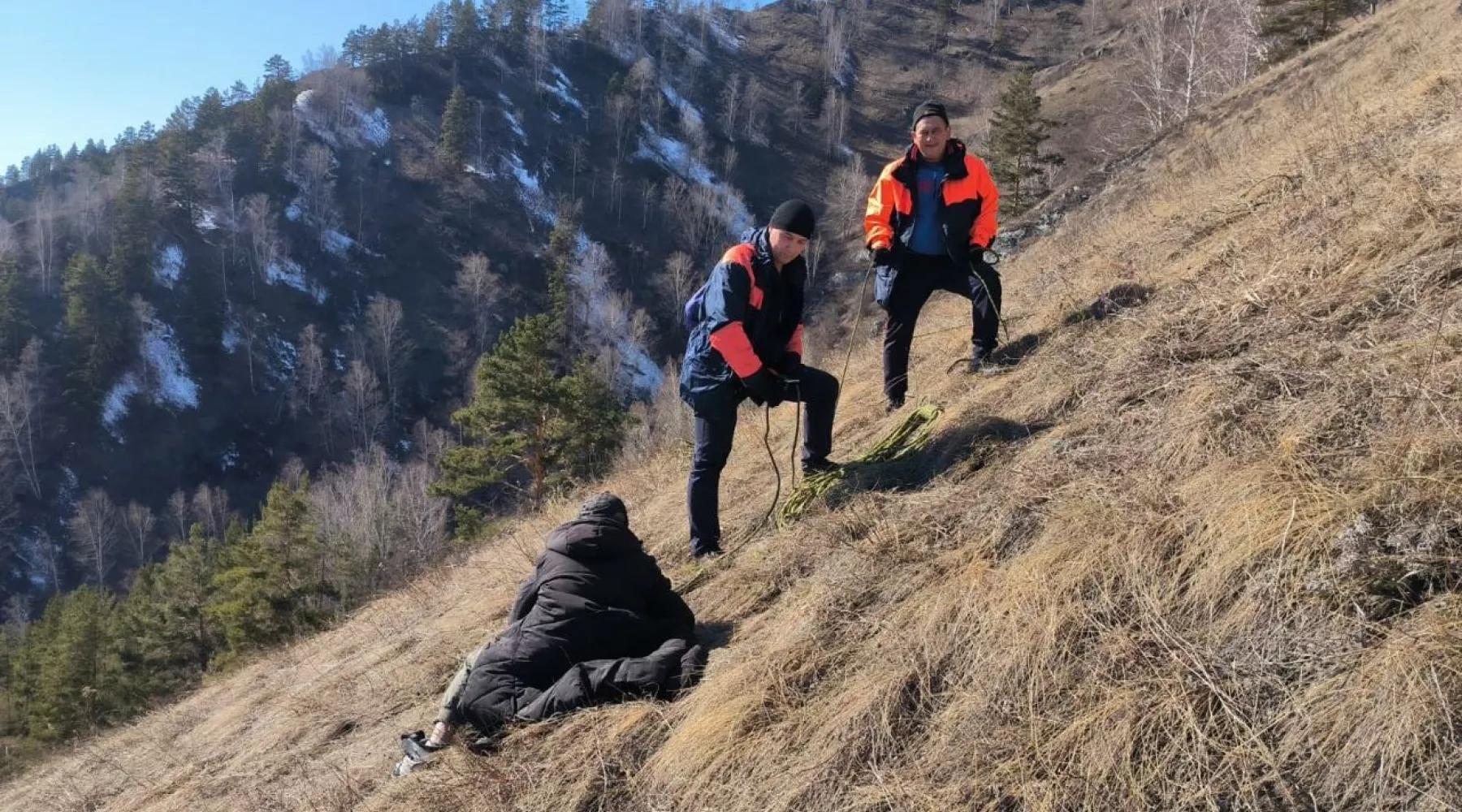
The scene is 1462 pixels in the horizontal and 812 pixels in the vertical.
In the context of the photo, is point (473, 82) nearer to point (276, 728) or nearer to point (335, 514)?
point (335, 514)

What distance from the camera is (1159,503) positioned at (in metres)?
2.79

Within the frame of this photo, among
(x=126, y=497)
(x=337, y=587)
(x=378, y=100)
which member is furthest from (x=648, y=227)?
(x=337, y=587)

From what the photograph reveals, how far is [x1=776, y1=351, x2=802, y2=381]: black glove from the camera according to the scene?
455cm

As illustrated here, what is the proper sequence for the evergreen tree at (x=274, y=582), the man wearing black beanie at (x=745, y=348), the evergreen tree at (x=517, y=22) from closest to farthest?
1. the man wearing black beanie at (x=745, y=348)
2. the evergreen tree at (x=274, y=582)
3. the evergreen tree at (x=517, y=22)

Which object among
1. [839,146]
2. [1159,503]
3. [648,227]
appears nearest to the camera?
[1159,503]

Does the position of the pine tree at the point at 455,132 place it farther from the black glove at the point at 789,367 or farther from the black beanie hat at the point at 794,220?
the black beanie hat at the point at 794,220

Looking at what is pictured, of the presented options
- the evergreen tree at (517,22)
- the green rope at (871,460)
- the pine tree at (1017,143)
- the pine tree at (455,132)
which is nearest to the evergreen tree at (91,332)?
the pine tree at (455,132)

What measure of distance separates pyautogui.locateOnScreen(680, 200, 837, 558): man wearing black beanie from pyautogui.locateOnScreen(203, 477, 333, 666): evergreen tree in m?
16.4

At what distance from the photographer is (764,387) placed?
14.0 feet

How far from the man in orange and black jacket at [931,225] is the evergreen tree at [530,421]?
14362 millimetres

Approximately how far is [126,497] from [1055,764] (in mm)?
58692

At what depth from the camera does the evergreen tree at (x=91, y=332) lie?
162 ft

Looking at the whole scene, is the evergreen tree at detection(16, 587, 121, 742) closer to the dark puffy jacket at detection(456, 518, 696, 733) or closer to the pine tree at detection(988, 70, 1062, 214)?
the dark puffy jacket at detection(456, 518, 696, 733)

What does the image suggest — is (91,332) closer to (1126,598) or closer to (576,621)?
(576,621)
